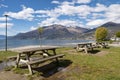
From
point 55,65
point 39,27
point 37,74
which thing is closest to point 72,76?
point 37,74

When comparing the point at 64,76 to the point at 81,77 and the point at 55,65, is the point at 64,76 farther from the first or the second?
the point at 55,65

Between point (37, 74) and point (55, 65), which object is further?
point (55, 65)

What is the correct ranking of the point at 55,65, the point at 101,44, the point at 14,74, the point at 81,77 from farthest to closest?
1. the point at 101,44
2. the point at 55,65
3. the point at 14,74
4. the point at 81,77

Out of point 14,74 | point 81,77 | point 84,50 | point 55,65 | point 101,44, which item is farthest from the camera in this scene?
point 101,44

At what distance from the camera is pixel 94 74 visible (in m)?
11.2

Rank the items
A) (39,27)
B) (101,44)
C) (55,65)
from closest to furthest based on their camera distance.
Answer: (55,65) < (101,44) < (39,27)

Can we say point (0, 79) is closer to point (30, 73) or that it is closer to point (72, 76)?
point (30, 73)

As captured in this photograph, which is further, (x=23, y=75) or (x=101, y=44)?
(x=101, y=44)

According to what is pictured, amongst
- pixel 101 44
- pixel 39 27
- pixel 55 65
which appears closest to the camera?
pixel 55 65

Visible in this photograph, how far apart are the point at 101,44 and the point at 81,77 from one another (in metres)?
22.6

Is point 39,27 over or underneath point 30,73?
over

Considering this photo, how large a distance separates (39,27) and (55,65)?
91.2 feet

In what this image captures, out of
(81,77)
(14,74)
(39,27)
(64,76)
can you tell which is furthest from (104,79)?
(39,27)

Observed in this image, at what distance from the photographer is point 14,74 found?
11.7 metres
